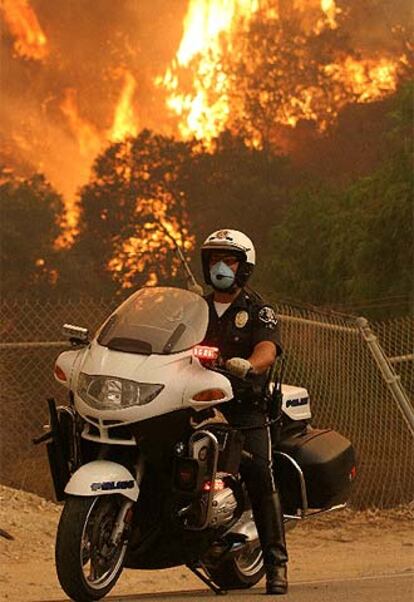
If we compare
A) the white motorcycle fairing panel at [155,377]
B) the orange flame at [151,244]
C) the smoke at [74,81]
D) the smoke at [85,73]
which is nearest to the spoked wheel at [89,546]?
the white motorcycle fairing panel at [155,377]

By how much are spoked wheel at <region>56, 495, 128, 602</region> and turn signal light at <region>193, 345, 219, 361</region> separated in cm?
78

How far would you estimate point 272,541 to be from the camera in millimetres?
7945

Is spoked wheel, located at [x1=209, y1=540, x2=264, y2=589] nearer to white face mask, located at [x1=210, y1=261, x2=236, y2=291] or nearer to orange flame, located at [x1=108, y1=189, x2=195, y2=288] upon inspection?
white face mask, located at [x1=210, y1=261, x2=236, y2=291]

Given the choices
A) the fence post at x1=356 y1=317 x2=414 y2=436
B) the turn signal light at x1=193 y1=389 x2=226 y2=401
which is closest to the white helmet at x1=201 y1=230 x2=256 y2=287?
the turn signal light at x1=193 y1=389 x2=226 y2=401

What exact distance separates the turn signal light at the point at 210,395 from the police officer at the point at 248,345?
1.32 feet

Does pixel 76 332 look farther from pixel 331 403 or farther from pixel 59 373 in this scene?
pixel 331 403

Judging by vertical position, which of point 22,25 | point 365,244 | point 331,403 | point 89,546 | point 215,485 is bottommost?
point 89,546

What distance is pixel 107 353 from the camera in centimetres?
748

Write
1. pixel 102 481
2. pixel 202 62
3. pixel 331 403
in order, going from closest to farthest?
pixel 102 481
pixel 331 403
pixel 202 62

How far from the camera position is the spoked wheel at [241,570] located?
27.6ft

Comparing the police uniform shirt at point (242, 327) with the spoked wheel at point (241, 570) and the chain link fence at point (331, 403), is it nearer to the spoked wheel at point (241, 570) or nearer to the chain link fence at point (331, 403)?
the spoked wheel at point (241, 570)

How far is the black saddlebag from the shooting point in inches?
330

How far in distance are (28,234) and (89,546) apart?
154ft

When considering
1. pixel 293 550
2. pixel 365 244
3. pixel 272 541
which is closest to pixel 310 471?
pixel 272 541
